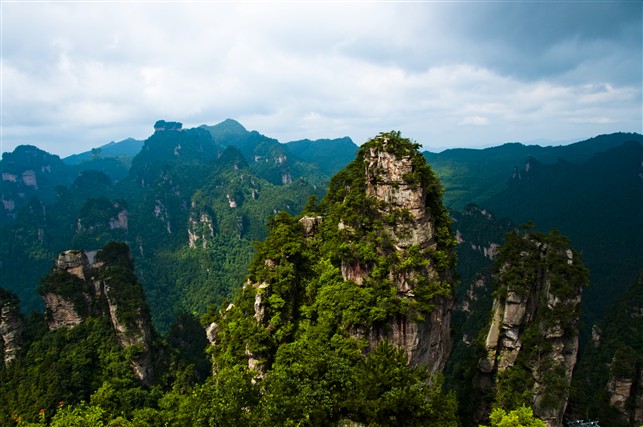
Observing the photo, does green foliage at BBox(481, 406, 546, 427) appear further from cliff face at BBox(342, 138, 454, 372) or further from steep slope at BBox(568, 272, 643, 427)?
steep slope at BBox(568, 272, 643, 427)

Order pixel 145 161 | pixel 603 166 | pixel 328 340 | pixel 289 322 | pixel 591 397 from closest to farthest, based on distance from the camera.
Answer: pixel 328 340, pixel 289 322, pixel 591 397, pixel 603 166, pixel 145 161

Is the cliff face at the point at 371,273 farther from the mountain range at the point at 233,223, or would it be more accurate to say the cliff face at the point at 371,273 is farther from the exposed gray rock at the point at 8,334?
the mountain range at the point at 233,223

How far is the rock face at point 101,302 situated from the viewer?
3638cm

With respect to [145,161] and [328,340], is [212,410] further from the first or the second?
[145,161]

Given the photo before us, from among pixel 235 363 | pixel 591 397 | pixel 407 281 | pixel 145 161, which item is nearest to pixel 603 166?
pixel 591 397

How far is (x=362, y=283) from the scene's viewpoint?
24891mm

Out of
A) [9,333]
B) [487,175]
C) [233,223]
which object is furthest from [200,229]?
[487,175]

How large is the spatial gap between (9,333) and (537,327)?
154 feet

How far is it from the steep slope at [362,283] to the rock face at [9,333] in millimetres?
22600

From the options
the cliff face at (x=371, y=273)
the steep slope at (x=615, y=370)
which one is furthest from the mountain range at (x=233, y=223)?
the cliff face at (x=371, y=273)

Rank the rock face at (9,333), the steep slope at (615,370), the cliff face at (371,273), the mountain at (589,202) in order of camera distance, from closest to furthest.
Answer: the cliff face at (371,273), the rock face at (9,333), the steep slope at (615,370), the mountain at (589,202)

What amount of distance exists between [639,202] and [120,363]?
124 m

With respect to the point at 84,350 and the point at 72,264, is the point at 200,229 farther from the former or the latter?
the point at 84,350

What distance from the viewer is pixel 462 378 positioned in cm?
3209
